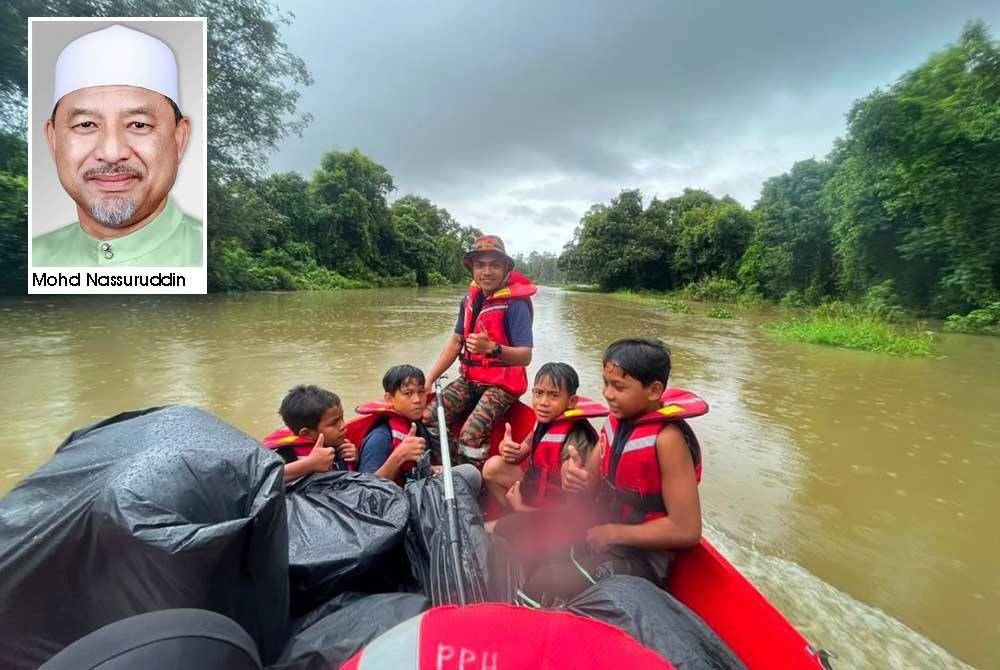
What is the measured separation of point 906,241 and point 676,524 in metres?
18.5

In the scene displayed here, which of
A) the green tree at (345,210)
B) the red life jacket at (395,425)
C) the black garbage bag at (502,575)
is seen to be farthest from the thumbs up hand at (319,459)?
the green tree at (345,210)

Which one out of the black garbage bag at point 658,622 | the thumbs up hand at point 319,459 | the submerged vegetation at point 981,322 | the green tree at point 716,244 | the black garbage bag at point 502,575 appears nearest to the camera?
the black garbage bag at point 658,622

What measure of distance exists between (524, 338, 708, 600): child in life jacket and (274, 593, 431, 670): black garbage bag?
566 mm

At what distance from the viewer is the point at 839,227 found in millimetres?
17125

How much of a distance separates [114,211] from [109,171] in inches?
18.2

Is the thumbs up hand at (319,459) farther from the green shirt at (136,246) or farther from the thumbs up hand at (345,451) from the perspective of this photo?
the green shirt at (136,246)

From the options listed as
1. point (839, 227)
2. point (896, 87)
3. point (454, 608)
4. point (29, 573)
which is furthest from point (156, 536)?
point (839, 227)

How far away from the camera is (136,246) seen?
499 cm

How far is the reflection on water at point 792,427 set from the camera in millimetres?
2250

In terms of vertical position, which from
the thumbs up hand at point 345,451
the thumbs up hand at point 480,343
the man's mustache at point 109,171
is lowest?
the thumbs up hand at point 345,451

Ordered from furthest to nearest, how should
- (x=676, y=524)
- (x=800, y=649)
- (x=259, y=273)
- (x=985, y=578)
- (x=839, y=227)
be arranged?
(x=259, y=273) → (x=839, y=227) → (x=985, y=578) → (x=676, y=524) → (x=800, y=649)

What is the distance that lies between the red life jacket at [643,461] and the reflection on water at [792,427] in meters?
1.10

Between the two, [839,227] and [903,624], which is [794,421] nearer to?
[903,624]

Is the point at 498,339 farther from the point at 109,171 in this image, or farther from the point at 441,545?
the point at 109,171
